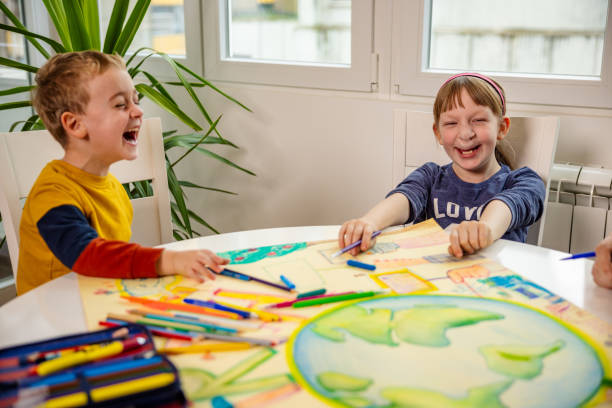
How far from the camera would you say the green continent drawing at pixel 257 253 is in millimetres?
1098

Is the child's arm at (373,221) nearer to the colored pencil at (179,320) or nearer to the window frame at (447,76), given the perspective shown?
the colored pencil at (179,320)

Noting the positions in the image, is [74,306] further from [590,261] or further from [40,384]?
[590,261]

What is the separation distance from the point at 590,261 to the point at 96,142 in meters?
1.00

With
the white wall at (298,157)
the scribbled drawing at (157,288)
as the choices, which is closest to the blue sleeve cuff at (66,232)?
the scribbled drawing at (157,288)

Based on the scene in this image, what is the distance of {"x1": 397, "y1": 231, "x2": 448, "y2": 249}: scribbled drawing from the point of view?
116 cm

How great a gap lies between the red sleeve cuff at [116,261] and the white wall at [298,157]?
1216 mm

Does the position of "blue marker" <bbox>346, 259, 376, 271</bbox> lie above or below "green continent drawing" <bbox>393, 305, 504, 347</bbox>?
above

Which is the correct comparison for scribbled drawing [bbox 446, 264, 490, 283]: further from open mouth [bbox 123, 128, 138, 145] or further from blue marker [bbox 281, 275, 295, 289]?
open mouth [bbox 123, 128, 138, 145]

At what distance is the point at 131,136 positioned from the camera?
1.37m

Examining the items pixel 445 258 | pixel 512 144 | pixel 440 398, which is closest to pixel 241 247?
pixel 445 258

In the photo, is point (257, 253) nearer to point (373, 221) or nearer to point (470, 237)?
point (373, 221)

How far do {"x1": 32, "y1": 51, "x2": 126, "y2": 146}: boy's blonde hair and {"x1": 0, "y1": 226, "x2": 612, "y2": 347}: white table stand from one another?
38 cm

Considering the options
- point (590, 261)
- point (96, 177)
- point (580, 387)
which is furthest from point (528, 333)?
point (96, 177)

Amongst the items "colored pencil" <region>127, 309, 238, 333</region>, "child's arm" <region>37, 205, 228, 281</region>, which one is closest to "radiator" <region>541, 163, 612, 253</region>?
"child's arm" <region>37, 205, 228, 281</region>
